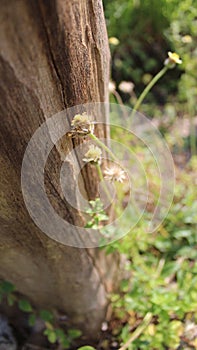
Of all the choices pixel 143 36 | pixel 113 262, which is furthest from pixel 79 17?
pixel 143 36

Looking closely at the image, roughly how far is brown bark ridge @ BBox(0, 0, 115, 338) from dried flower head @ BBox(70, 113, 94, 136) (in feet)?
0.10

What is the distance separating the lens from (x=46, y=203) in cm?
86

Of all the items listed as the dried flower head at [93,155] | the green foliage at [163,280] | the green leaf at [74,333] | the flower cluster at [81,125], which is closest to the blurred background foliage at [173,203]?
the green foliage at [163,280]

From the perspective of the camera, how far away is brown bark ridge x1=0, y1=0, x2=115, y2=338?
0.56m

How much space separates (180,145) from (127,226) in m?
1.07

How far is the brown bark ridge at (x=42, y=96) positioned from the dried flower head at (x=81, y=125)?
31 millimetres

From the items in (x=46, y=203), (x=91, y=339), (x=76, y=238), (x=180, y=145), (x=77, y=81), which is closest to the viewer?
(x=77, y=81)

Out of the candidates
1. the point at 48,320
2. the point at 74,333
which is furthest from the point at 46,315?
the point at 74,333

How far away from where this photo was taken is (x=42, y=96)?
26.1 inches

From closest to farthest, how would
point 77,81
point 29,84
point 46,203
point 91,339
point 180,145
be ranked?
point 29,84
point 77,81
point 46,203
point 91,339
point 180,145

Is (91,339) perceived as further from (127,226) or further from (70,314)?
(127,226)

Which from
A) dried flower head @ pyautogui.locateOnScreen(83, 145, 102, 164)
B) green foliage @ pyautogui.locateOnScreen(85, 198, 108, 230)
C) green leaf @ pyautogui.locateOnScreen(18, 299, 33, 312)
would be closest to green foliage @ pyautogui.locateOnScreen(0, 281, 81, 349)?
green leaf @ pyautogui.locateOnScreen(18, 299, 33, 312)

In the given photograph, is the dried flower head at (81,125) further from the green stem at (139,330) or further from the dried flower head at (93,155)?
the green stem at (139,330)

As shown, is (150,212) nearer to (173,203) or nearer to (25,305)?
(173,203)
